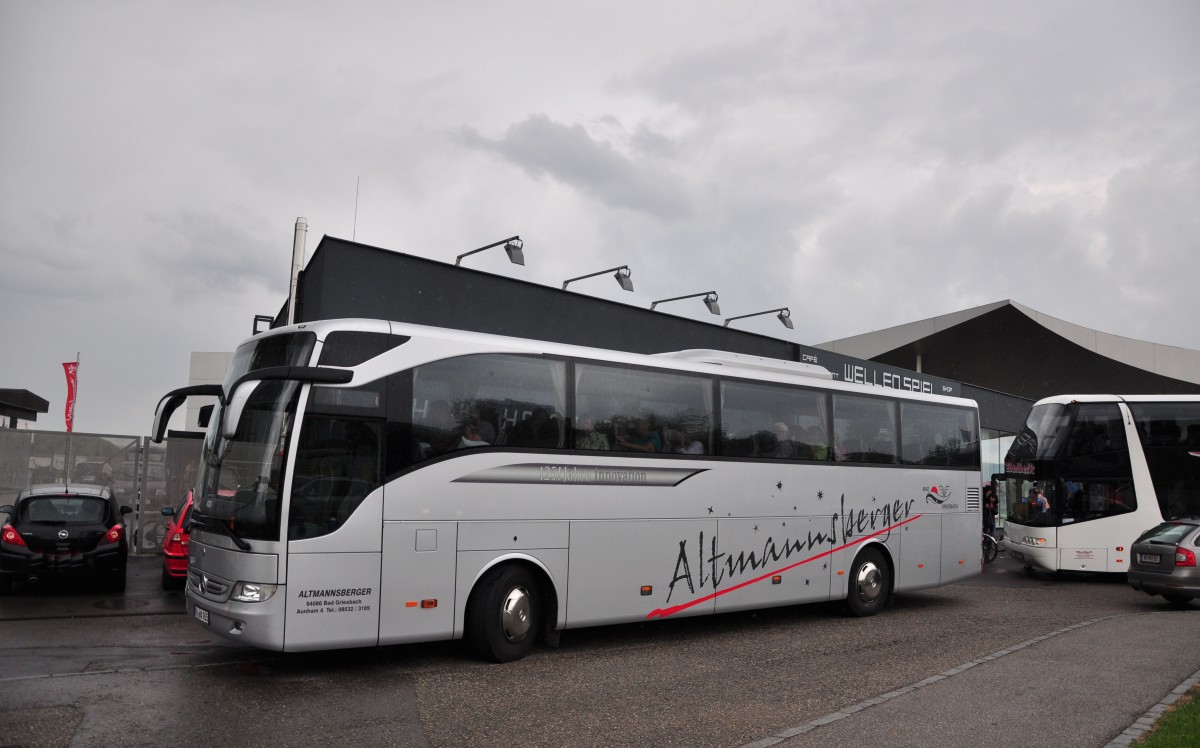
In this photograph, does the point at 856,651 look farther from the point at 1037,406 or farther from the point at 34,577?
the point at 1037,406

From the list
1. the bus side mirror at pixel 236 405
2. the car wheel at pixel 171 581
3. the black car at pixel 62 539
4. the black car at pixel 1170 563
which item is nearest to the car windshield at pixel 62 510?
the black car at pixel 62 539

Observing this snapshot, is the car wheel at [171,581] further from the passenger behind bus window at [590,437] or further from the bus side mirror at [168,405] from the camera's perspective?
the passenger behind bus window at [590,437]

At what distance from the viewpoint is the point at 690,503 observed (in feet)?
35.0

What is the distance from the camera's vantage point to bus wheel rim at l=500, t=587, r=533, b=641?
8.96 meters

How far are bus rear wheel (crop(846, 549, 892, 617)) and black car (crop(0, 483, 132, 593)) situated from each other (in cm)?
1054

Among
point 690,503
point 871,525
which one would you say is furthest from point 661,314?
point 690,503

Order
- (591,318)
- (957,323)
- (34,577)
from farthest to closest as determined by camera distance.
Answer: (957,323) < (591,318) < (34,577)

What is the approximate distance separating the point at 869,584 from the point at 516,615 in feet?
20.5

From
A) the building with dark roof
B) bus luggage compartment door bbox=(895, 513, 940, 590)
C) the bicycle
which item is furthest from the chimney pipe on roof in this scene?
the building with dark roof

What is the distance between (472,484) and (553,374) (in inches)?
58.4

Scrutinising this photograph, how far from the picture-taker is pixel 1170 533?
48.6 feet

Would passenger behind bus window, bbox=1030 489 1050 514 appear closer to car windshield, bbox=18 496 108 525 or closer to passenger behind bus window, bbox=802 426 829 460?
passenger behind bus window, bbox=802 426 829 460

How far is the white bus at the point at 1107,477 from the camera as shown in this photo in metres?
18.2

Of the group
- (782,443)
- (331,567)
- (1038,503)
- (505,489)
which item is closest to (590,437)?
(505,489)
